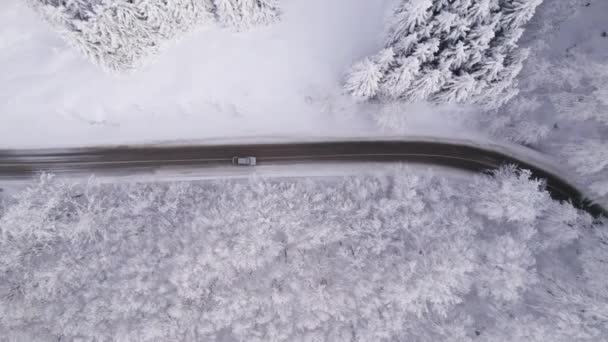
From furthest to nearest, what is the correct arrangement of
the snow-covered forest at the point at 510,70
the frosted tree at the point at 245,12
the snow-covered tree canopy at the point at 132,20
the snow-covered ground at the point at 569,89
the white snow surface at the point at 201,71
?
the white snow surface at the point at 201,71 < the snow-covered ground at the point at 569,89 < the frosted tree at the point at 245,12 < the snow-covered tree canopy at the point at 132,20 < the snow-covered forest at the point at 510,70

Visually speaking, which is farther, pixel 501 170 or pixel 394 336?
pixel 501 170

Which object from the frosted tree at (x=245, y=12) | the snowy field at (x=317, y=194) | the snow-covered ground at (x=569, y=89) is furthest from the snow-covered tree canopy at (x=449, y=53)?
the frosted tree at (x=245, y=12)

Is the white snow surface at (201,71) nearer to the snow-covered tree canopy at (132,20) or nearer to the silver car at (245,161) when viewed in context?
the snow-covered tree canopy at (132,20)

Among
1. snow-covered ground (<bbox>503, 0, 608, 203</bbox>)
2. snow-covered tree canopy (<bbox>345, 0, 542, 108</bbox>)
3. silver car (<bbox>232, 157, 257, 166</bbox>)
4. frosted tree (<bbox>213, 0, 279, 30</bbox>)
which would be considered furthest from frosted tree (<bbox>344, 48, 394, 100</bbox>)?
snow-covered ground (<bbox>503, 0, 608, 203</bbox>)

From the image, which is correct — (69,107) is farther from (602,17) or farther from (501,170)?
(602,17)

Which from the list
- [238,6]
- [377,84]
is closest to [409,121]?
[377,84]

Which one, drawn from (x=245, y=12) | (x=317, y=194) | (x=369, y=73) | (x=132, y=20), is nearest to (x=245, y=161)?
(x=317, y=194)

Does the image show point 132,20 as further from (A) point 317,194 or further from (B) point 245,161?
(A) point 317,194
